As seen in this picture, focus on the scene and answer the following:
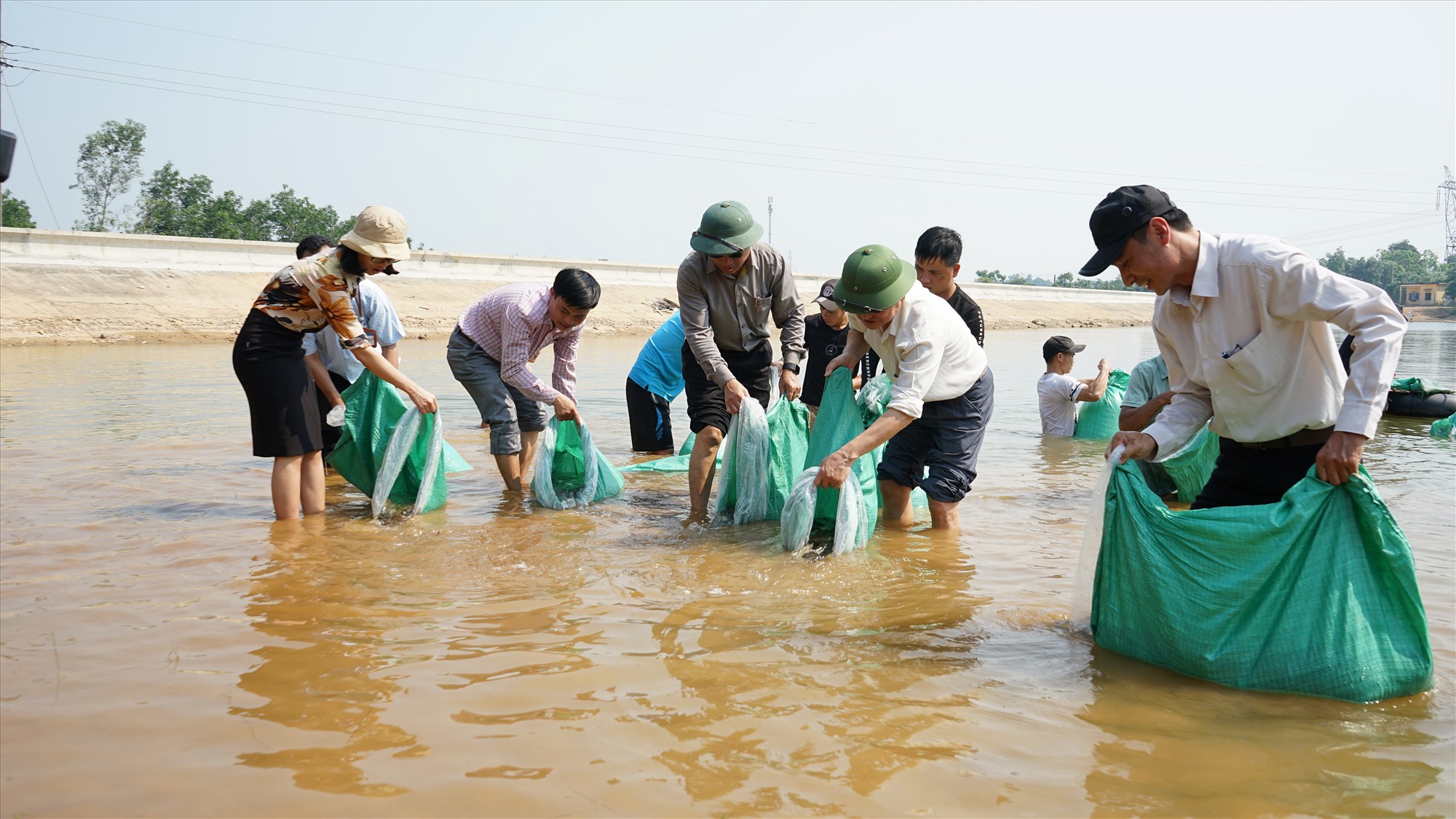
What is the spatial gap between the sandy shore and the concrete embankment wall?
0.03 meters

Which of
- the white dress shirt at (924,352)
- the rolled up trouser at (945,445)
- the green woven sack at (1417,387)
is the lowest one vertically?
the rolled up trouser at (945,445)

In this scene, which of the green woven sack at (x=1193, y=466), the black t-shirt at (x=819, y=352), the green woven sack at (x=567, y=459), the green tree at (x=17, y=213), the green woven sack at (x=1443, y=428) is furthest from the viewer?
the green tree at (x=17, y=213)

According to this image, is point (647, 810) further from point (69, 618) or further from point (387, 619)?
point (69, 618)

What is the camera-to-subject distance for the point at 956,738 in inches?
97.4

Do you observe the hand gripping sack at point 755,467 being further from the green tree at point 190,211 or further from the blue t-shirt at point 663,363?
the green tree at point 190,211

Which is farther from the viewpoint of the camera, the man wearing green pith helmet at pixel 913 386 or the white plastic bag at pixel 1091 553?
the man wearing green pith helmet at pixel 913 386

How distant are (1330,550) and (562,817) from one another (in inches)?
83.3

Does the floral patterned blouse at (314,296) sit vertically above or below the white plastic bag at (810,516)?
above

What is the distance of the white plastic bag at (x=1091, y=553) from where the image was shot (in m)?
3.04

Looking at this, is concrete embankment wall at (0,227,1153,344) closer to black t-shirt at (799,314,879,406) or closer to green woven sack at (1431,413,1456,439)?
black t-shirt at (799,314,879,406)

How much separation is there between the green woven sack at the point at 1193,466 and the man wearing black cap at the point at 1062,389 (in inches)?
93.1

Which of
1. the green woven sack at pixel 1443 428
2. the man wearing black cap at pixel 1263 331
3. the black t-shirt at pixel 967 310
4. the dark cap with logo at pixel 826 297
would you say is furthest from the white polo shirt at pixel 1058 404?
the man wearing black cap at pixel 1263 331

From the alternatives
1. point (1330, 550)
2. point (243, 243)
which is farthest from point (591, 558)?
point (243, 243)

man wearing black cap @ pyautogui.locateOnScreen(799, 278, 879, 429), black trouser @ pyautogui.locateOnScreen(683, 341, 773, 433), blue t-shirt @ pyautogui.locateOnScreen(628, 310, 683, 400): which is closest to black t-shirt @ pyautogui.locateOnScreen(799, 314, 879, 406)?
man wearing black cap @ pyautogui.locateOnScreen(799, 278, 879, 429)
